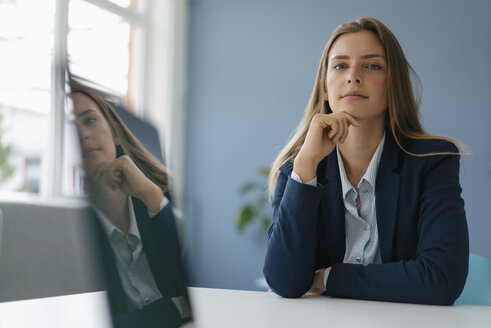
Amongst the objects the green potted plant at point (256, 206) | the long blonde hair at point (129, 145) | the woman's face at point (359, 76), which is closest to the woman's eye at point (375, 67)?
the woman's face at point (359, 76)

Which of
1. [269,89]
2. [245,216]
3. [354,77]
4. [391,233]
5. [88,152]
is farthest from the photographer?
[269,89]

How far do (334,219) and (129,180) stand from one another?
112 centimetres

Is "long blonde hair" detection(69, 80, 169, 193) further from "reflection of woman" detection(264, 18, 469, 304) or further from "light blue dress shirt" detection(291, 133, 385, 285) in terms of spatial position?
"light blue dress shirt" detection(291, 133, 385, 285)

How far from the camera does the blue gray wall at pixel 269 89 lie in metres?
4.00

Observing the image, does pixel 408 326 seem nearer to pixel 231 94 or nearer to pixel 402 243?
pixel 402 243

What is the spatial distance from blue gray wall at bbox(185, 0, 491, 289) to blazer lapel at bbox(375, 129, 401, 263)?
2809 millimetres

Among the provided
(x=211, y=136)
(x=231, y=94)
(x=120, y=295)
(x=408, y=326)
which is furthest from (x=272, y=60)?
(x=120, y=295)

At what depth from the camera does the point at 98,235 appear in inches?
12.7

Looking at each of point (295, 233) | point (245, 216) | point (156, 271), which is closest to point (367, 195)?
point (295, 233)

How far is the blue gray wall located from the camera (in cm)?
400

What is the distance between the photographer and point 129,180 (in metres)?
0.34

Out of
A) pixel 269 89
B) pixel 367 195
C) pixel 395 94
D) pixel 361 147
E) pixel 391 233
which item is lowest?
pixel 391 233

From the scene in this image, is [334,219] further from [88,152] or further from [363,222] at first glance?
[88,152]

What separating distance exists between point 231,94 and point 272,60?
52 centimetres
